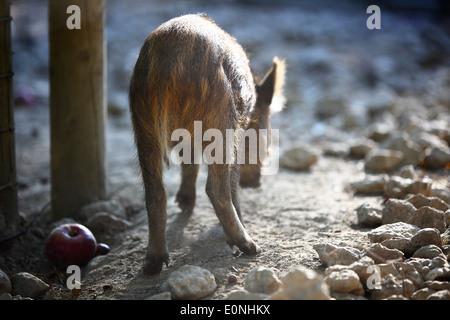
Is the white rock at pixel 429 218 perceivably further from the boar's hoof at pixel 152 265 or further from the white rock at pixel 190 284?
the boar's hoof at pixel 152 265

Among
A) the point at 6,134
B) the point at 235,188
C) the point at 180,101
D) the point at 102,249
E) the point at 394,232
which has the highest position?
the point at 180,101

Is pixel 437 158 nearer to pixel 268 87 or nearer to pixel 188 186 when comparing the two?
pixel 268 87

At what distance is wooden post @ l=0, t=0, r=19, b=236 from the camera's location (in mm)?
3662

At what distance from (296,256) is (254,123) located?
1.44 m

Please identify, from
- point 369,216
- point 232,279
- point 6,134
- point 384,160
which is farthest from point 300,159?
point 6,134

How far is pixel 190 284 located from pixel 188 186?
1.64 meters

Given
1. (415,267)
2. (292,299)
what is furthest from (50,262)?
(415,267)

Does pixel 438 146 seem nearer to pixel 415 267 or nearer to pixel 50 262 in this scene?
pixel 415 267

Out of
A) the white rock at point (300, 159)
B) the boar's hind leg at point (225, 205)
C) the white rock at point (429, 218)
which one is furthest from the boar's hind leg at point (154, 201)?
the white rock at point (300, 159)

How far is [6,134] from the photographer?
12.3ft

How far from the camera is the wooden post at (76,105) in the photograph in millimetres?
4250

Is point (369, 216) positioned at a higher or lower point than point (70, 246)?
higher

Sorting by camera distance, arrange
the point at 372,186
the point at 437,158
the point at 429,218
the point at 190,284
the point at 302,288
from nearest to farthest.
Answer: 1. the point at 302,288
2. the point at 190,284
3. the point at 429,218
4. the point at 372,186
5. the point at 437,158

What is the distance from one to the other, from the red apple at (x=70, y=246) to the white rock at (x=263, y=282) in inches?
57.1
